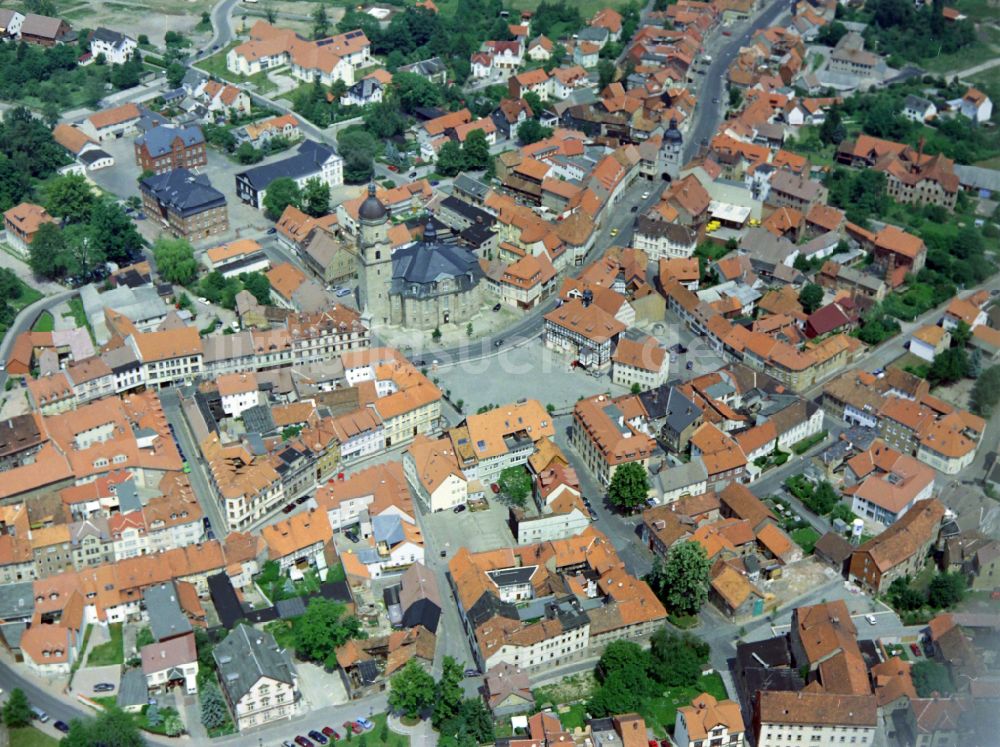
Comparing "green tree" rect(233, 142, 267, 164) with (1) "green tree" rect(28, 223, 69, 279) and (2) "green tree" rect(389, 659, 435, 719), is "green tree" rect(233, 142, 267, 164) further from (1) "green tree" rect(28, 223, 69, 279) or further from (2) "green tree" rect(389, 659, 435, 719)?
(2) "green tree" rect(389, 659, 435, 719)

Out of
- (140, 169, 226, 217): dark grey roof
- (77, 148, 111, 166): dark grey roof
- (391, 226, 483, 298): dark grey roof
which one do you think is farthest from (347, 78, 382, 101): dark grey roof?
(391, 226, 483, 298): dark grey roof

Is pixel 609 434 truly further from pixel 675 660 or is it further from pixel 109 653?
pixel 109 653

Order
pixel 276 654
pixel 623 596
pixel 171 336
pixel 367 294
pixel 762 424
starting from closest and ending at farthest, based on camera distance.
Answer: pixel 276 654 → pixel 623 596 → pixel 762 424 → pixel 171 336 → pixel 367 294

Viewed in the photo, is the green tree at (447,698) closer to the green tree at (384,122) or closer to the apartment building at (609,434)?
the apartment building at (609,434)

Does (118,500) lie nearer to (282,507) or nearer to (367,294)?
(282,507)

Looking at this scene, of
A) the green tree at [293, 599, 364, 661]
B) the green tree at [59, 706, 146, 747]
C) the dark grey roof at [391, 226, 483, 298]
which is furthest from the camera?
the dark grey roof at [391, 226, 483, 298]

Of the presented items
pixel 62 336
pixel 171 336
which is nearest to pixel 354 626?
pixel 171 336

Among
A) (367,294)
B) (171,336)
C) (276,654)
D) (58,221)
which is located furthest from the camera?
(58,221)
